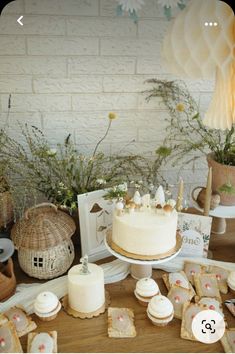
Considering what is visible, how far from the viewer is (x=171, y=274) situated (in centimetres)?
104

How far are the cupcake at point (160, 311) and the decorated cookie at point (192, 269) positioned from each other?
0.56 feet

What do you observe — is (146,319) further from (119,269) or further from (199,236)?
(199,236)

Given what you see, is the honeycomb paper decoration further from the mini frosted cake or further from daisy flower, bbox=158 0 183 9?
the mini frosted cake

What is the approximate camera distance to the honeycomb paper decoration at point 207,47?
2.79 ft

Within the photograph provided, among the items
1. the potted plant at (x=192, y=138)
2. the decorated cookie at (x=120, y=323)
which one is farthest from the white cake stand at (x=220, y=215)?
the decorated cookie at (x=120, y=323)

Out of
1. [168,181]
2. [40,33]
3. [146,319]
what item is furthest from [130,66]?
[146,319]

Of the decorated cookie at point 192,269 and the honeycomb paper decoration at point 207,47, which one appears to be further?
the decorated cookie at point 192,269

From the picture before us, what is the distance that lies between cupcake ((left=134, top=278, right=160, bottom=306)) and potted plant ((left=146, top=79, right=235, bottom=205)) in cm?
36

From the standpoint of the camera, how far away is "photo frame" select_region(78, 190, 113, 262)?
3.53 ft

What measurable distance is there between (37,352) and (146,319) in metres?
0.26

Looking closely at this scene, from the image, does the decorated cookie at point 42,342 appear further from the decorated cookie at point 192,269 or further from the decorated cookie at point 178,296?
the decorated cookie at point 192,269

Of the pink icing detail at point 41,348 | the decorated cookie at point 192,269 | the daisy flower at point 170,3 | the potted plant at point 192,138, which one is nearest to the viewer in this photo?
the pink icing detail at point 41,348

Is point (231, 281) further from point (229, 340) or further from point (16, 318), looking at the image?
point (16, 318)

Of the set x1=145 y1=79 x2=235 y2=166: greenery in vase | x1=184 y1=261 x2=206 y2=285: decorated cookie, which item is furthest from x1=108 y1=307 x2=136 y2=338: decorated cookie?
x1=145 y1=79 x2=235 y2=166: greenery in vase
